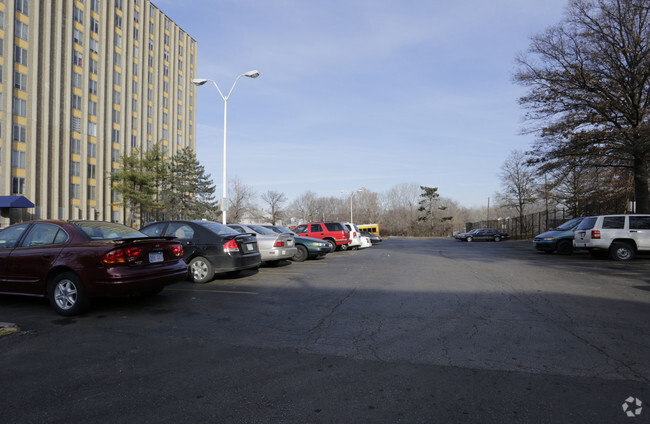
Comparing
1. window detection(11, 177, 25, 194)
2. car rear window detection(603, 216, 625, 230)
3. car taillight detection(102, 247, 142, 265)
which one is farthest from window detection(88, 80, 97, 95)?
car rear window detection(603, 216, 625, 230)

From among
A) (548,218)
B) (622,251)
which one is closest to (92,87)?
(622,251)

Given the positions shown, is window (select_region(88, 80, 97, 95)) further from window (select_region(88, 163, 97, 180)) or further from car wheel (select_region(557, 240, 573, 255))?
car wheel (select_region(557, 240, 573, 255))

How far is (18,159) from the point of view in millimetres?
37812

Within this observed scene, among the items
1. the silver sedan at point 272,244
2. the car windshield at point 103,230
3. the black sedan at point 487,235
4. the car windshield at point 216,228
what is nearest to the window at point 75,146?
the silver sedan at point 272,244

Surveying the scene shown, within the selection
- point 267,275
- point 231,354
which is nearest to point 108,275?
point 231,354

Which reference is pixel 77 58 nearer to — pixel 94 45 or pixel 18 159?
pixel 94 45

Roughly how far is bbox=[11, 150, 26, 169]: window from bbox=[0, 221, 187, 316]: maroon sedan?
39035 millimetres

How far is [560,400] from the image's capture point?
10.6 ft

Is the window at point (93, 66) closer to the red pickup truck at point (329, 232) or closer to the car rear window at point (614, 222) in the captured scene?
the red pickup truck at point (329, 232)

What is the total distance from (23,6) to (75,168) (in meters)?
16.4

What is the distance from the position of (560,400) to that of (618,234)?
14779mm

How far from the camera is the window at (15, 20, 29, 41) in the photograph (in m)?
37.9

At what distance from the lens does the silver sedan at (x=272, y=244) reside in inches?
488

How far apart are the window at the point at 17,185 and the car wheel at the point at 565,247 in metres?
44.8
